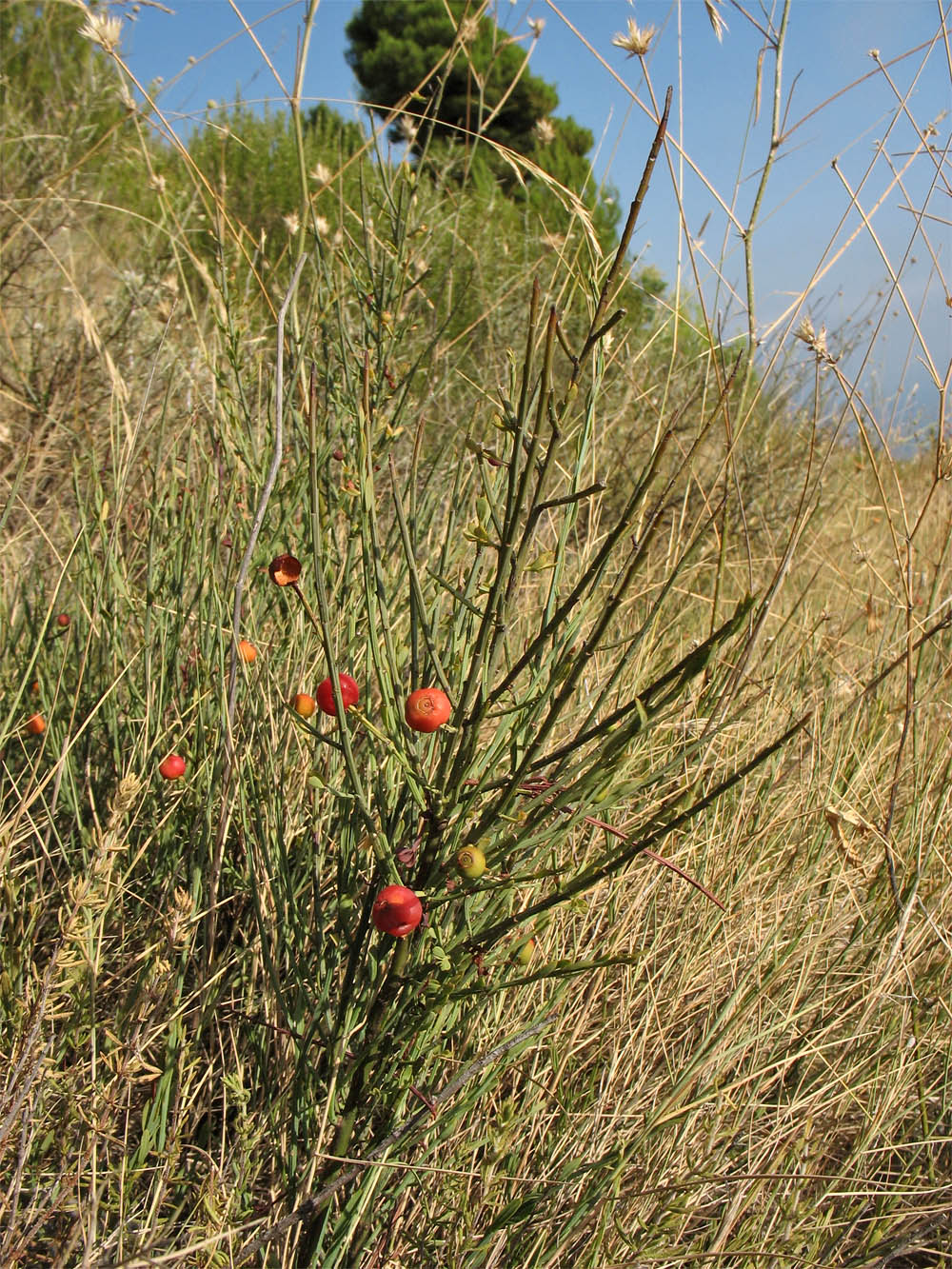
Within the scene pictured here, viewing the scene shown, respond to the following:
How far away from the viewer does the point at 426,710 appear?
0.71 metres

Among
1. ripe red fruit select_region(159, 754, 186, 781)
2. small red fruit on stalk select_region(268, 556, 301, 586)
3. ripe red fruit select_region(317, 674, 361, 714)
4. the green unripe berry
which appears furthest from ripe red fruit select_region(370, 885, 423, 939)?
ripe red fruit select_region(159, 754, 186, 781)

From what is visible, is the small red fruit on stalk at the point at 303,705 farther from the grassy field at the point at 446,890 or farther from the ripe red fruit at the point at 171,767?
the ripe red fruit at the point at 171,767

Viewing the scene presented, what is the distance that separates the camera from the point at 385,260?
1430 millimetres

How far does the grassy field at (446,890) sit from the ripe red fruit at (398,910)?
3.3 inches

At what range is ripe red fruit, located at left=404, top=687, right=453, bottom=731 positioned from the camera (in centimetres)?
71

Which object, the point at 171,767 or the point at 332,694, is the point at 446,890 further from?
the point at 171,767

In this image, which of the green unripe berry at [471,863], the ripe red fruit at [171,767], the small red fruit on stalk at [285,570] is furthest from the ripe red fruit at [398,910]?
the ripe red fruit at [171,767]

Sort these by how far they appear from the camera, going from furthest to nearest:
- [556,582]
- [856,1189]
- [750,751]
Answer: [750,751], [856,1189], [556,582]

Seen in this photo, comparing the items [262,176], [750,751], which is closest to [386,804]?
[750,751]

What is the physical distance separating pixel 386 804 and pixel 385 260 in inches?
37.4

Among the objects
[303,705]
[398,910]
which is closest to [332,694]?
Answer: [303,705]

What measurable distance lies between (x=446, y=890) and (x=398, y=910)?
0.42ft

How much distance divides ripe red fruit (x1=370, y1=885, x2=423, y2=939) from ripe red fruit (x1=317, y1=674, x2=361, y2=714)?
0.17 m

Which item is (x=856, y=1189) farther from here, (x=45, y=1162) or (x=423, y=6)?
(x=423, y=6)
